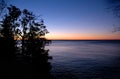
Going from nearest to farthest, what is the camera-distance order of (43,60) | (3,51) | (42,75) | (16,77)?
(16,77) → (42,75) → (3,51) → (43,60)

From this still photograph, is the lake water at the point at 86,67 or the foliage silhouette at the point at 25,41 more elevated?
the foliage silhouette at the point at 25,41

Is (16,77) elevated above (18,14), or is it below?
below

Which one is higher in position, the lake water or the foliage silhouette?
the foliage silhouette

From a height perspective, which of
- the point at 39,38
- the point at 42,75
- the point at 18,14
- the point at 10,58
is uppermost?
the point at 18,14

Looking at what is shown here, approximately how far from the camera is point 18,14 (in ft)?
108

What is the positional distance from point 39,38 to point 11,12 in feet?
27.8

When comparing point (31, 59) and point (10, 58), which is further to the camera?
point (31, 59)

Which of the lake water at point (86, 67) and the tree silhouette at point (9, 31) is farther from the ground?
the tree silhouette at point (9, 31)

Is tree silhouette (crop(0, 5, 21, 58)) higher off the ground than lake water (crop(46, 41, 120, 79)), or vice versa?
tree silhouette (crop(0, 5, 21, 58))

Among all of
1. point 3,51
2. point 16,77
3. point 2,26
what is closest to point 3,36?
point 2,26

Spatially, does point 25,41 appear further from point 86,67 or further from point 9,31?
point 86,67

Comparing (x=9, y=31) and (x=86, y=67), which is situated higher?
(x=9, y=31)

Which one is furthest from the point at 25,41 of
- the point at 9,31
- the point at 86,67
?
the point at 86,67

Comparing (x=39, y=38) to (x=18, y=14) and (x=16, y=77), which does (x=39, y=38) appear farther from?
(x=16, y=77)
